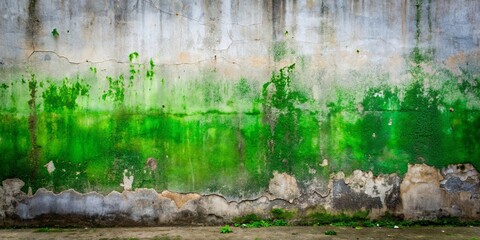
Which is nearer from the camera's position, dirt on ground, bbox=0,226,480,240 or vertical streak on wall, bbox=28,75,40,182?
dirt on ground, bbox=0,226,480,240

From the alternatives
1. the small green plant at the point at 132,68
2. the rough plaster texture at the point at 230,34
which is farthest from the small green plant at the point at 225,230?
the small green plant at the point at 132,68

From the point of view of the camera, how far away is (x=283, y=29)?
5.27 metres

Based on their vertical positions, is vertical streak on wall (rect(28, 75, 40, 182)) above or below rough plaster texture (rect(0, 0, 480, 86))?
below

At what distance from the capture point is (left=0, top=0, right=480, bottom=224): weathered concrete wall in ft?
16.9

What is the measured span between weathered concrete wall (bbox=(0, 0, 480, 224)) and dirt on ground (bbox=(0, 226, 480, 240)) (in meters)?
0.19

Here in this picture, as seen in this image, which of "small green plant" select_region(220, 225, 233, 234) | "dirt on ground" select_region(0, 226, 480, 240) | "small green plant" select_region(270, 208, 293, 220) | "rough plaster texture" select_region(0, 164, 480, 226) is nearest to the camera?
"dirt on ground" select_region(0, 226, 480, 240)

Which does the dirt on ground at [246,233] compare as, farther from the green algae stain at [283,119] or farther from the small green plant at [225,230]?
the green algae stain at [283,119]

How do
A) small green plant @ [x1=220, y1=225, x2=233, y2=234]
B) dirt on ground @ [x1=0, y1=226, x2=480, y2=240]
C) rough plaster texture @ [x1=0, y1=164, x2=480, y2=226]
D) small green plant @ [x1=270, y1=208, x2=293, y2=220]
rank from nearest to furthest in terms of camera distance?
dirt on ground @ [x1=0, y1=226, x2=480, y2=240]
small green plant @ [x1=220, y1=225, x2=233, y2=234]
rough plaster texture @ [x1=0, y1=164, x2=480, y2=226]
small green plant @ [x1=270, y1=208, x2=293, y2=220]

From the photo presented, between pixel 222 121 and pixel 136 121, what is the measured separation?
993mm

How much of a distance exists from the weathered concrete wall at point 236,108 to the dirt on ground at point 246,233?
0.19m

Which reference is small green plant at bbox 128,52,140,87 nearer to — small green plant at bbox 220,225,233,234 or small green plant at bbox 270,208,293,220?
small green plant at bbox 220,225,233,234

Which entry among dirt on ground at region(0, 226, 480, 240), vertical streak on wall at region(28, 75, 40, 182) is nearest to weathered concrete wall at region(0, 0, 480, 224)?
vertical streak on wall at region(28, 75, 40, 182)

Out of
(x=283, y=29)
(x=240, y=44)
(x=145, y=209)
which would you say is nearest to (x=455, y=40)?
(x=283, y=29)

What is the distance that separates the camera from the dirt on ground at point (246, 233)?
479 cm
